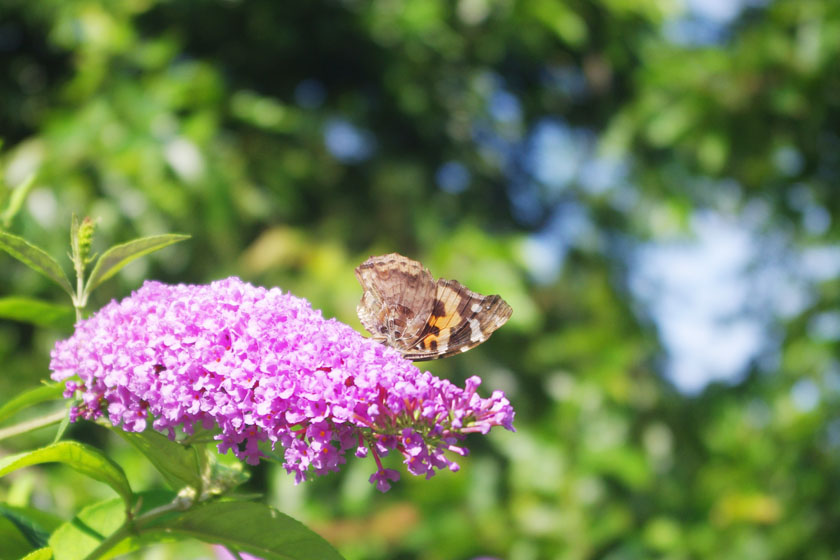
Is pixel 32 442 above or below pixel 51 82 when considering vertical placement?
below

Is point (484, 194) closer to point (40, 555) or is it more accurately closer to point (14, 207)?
point (14, 207)

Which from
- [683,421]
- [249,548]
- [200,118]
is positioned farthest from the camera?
[683,421]

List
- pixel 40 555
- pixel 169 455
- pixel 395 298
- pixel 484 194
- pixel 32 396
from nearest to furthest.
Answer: pixel 40 555, pixel 169 455, pixel 32 396, pixel 395 298, pixel 484 194

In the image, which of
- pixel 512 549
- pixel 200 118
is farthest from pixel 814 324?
pixel 200 118

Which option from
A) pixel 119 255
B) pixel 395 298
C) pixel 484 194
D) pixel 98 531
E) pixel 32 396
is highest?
pixel 484 194

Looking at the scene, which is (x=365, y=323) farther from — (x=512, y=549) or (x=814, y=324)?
(x=814, y=324)

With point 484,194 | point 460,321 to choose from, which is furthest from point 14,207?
point 484,194

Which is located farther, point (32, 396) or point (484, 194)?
point (484, 194)

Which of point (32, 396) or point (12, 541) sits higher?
point (32, 396)
